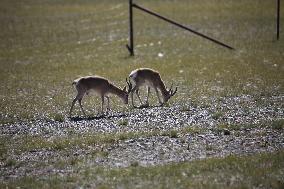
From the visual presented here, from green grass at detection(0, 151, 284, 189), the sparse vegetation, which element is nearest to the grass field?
green grass at detection(0, 151, 284, 189)

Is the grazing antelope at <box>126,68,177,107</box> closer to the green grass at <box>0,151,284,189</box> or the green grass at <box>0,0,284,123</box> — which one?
the green grass at <box>0,0,284,123</box>

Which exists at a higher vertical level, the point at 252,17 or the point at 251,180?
the point at 252,17

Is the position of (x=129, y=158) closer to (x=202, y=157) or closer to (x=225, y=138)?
(x=202, y=157)

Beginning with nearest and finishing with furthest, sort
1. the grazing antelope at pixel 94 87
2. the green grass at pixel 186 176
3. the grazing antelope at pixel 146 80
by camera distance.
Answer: the green grass at pixel 186 176 → the grazing antelope at pixel 94 87 → the grazing antelope at pixel 146 80

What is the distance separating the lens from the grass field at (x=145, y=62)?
54.5 ft

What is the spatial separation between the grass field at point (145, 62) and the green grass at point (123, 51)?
0.26ft

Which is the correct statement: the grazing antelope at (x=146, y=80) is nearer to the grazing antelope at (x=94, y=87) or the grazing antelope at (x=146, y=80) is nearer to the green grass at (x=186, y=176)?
the grazing antelope at (x=94, y=87)

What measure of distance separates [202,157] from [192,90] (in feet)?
43.9

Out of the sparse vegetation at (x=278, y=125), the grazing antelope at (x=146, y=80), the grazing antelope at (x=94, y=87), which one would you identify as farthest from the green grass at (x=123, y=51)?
the sparse vegetation at (x=278, y=125)

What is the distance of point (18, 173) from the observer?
17.8 m

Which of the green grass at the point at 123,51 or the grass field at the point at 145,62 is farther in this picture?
the green grass at the point at 123,51

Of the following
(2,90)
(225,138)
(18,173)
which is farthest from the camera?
(2,90)

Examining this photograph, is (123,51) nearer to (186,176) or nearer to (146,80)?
(146,80)

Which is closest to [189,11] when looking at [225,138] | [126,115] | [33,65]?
[33,65]
